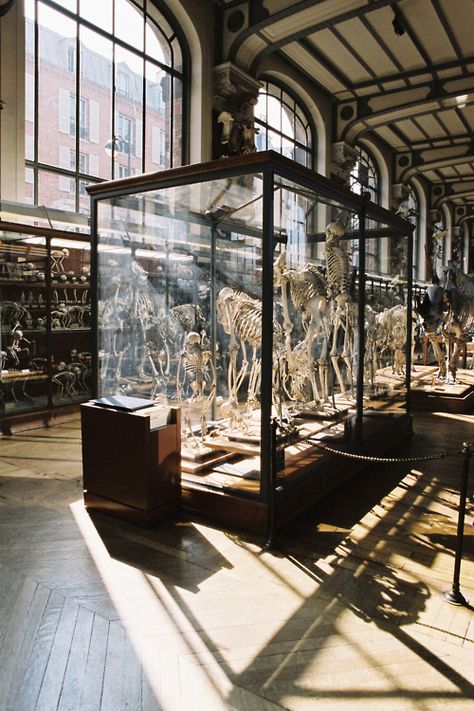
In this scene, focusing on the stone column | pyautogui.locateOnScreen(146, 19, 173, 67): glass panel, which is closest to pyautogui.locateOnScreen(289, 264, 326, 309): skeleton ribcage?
the stone column

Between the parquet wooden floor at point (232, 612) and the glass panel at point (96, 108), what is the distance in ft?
21.0

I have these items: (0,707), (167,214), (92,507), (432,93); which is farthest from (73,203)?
(432,93)

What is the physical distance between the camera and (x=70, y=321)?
838 centimetres

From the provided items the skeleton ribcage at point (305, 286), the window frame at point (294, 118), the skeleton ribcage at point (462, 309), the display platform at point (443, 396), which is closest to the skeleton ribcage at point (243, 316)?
the skeleton ribcage at point (305, 286)

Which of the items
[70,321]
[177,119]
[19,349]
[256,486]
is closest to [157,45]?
[177,119]

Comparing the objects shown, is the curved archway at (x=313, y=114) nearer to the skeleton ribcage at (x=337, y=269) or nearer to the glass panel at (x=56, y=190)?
the glass panel at (x=56, y=190)

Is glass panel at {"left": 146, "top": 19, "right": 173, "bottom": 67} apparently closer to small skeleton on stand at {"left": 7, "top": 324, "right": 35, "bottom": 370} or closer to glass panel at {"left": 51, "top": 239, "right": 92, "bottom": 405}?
glass panel at {"left": 51, "top": 239, "right": 92, "bottom": 405}

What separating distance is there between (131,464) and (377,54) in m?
12.4

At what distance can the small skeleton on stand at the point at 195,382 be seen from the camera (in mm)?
4828

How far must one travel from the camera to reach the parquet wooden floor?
234 cm

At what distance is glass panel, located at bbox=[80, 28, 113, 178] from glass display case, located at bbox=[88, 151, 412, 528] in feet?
15.8

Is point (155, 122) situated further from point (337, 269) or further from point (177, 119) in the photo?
point (337, 269)

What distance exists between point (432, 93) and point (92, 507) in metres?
13.4

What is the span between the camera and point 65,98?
8617 mm
